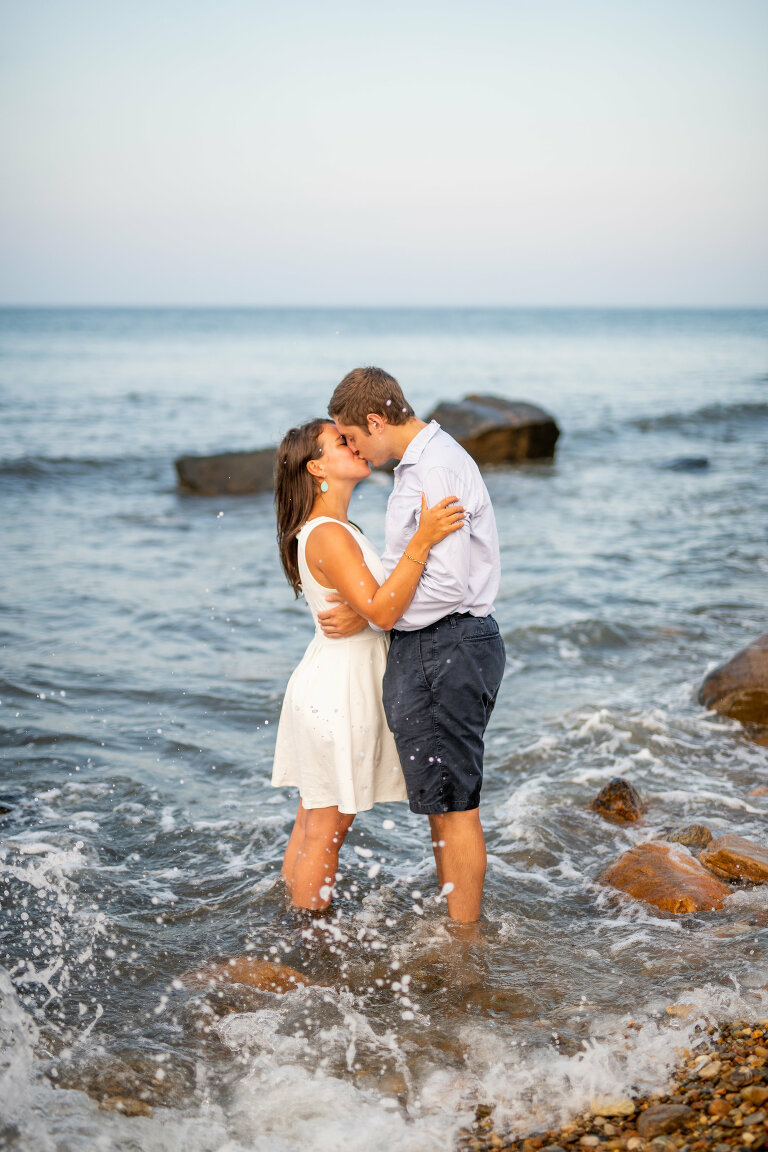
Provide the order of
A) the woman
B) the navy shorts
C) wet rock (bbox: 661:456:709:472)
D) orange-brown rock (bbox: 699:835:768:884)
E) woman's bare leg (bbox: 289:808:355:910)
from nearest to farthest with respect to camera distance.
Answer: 1. the navy shorts
2. the woman
3. woman's bare leg (bbox: 289:808:355:910)
4. orange-brown rock (bbox: 699:835:768:884)
5. wet rock (bbox: 661:456:709:472)

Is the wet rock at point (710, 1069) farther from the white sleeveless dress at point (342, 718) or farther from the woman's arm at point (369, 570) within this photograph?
the woman's arm at point (369, 570)

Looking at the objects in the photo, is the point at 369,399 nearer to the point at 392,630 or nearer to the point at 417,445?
the point at 417,445

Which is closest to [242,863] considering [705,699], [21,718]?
[21,718]

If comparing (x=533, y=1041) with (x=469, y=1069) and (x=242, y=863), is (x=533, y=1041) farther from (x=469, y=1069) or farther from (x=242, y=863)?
(x=242, y=863)

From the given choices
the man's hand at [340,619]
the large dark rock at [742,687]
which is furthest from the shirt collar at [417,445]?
the large dark rock at [742,687]

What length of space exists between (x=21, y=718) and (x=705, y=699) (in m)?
5.27

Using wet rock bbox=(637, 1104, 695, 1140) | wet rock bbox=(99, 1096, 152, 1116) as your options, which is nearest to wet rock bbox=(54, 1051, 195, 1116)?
wet rock bbox=(99, 1096, 152, 1116)

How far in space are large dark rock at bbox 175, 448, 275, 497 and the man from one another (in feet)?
42.4

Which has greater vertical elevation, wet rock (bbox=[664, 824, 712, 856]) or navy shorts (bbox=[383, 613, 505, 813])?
navy shorts (bbox=[383, 613, 505, 813])

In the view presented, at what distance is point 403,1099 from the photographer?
344 centimetres

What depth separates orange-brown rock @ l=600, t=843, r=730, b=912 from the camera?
468cm

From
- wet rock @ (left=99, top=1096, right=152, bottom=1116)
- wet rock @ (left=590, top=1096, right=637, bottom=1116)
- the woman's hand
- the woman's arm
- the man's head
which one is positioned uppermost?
the man's head

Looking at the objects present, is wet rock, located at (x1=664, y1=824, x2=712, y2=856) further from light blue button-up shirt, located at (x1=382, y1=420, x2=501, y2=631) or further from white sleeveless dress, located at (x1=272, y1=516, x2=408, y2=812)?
light blue button-up shirt, located at (x1=382, y1=420, x2=501, y2=631)

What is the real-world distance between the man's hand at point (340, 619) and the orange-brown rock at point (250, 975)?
→ 1.52 m
